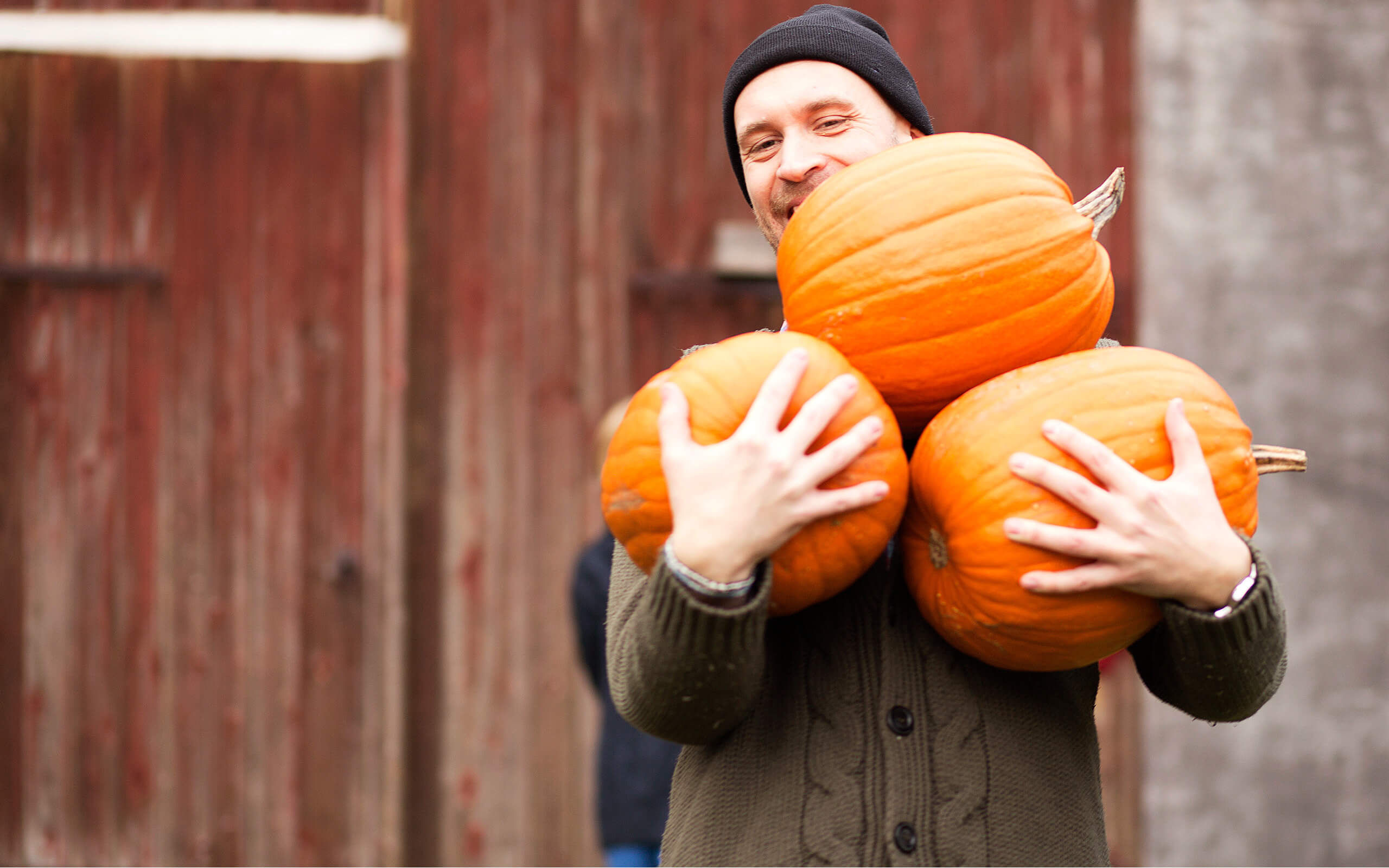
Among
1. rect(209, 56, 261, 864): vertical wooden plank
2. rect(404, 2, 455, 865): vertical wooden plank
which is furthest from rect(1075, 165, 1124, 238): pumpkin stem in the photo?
rect(209, 56, 261, 864): vertical wooden plank

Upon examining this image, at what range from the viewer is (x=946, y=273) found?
1.28 m

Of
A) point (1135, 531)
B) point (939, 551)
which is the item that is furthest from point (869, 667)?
point (1135, 531)

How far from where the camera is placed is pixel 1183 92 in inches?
173

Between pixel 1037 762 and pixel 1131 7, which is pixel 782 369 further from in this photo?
pixel 1131 7

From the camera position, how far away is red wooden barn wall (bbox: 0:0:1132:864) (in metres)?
4.13

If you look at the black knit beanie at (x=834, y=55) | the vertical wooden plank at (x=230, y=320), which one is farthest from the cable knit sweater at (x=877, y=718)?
the vertical wooden plank at (x=230, y=320)

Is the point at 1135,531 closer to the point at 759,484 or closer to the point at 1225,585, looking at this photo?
the point at 1225,585

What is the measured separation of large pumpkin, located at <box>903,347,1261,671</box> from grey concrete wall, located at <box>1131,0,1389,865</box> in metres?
3.49

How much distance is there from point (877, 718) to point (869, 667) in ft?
0.22

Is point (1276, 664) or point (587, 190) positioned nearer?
point (1276, 664)

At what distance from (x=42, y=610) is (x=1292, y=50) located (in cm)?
588

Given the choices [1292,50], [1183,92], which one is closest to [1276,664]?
[1183,92]

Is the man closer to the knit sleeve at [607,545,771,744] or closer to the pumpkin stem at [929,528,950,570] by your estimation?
the knit sleeve at [607,545,771,744]

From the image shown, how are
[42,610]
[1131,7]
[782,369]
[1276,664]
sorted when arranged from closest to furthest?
[782,369] < [1276,664] < [42,610] < [1131,7]
